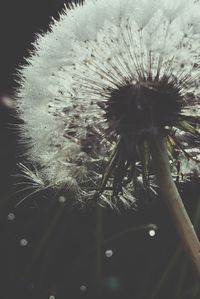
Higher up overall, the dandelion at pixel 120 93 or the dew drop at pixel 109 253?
the dandelion at pixel 120 93

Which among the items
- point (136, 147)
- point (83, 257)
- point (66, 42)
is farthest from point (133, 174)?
point (83, 257)

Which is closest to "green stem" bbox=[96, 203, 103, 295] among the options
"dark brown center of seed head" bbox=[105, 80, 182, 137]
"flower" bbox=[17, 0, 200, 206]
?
"flower" bbox=[17, 0, 200, 206]

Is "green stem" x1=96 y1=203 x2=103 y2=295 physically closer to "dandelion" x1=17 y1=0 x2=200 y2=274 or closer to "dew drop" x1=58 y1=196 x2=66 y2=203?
"dew drop" x1=58 y1=196 x2=66 y2=203

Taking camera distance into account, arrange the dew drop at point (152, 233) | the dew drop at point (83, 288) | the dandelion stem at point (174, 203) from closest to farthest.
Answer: the dandelion stem at point (174, 203) < the dew drop at point (83, 288) < the dew drop at point (152, 233)

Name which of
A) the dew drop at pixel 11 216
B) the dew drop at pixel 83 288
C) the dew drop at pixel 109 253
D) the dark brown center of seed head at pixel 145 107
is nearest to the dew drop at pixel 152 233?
the dew drop at pixel 109 253

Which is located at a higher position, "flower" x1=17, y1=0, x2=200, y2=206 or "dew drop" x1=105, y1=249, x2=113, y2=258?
"flower" x1=17, y1=0, x2=200, y2=206

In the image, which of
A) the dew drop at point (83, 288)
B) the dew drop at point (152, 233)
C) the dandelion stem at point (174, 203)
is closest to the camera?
the dandelion stem at point (174, 203)

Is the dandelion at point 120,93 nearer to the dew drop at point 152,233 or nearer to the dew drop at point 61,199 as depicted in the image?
the dew drop at point 61,199

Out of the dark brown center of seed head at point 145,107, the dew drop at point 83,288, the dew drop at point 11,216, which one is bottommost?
the dew drop at point 83,288
